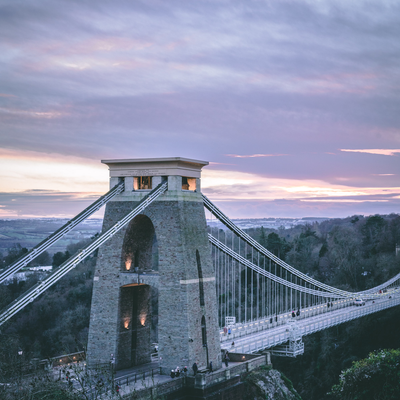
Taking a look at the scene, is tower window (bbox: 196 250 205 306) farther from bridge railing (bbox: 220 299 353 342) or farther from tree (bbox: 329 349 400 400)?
bridge railing (bbox: 220 299 353 342)

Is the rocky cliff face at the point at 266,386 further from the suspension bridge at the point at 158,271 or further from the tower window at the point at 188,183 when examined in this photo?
the tower window at the point at 188,183

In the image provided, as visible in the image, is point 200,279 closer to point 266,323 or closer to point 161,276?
point 161,276

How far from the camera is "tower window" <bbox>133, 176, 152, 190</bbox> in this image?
2509 centimetres

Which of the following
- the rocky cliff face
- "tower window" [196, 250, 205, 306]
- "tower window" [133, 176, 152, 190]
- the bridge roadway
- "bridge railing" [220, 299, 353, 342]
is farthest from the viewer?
"bridge railing" [220, 299, 353, 342]

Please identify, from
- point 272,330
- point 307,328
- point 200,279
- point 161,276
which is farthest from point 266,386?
point 307,328

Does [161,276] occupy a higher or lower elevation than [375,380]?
higher

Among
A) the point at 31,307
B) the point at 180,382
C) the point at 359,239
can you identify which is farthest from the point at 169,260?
the point at 359,239

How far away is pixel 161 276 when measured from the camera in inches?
942

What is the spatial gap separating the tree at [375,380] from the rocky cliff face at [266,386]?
10.8 ft

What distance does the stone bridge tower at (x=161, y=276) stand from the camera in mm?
23578

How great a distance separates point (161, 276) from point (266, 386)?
672 cm

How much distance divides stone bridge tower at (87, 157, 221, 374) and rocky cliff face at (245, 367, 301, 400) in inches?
65.8

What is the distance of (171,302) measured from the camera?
931 inches

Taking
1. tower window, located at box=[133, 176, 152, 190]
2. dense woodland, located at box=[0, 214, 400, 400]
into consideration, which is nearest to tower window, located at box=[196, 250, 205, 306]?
tower window, located at box=[133, 176, 152, 190]
